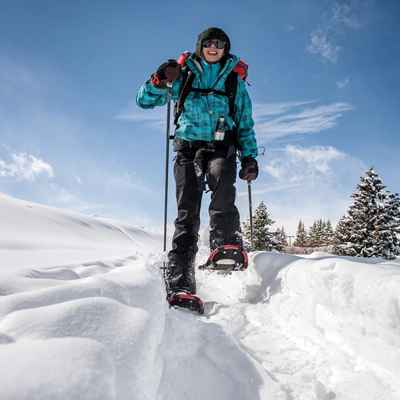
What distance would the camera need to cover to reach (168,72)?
8.13 ft

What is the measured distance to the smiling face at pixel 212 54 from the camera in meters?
2.62

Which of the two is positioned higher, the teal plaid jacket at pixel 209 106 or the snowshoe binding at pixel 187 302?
the teal plaid jacket at pixel 209 106

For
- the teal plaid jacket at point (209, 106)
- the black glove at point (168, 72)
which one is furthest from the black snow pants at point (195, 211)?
the black glove at point (168, 72)

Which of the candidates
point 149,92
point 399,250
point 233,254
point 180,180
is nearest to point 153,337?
point 233,254

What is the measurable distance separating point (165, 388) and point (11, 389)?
555mm

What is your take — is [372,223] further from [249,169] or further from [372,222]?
[249,169]

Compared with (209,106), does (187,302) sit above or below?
below

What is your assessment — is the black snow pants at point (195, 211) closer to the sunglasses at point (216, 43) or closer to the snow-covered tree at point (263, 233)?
the sunglasses at point (216, 43)

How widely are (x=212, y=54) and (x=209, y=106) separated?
2.05 ft

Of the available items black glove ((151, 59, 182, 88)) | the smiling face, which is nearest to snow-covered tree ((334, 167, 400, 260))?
the smiling face

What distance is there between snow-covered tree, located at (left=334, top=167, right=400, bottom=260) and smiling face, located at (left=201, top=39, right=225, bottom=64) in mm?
16423

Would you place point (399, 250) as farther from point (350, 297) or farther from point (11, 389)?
point (11, 389)

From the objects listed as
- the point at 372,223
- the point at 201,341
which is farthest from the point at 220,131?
the point at 372,223

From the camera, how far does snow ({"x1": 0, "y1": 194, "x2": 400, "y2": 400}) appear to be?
0.67 meters
